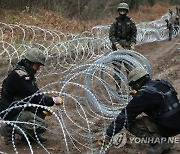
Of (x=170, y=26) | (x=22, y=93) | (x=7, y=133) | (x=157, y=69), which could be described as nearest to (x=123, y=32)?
(x=22, y=93)

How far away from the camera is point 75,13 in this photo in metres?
27.0

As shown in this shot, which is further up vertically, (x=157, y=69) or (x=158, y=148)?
(x=157, y=69)

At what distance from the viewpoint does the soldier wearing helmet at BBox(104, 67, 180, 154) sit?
4766 mm

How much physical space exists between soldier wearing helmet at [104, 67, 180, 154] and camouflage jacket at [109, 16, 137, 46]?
3623mm

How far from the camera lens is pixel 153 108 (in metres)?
4.88

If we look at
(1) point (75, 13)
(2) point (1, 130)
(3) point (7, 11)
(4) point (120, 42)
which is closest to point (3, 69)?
(4) point (120, 42)

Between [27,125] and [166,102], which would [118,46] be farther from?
[166,102]

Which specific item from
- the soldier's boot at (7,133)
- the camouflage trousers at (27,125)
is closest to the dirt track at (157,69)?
the soldier's boot at (7,133)

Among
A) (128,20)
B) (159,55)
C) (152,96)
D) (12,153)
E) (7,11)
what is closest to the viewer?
(152,96)

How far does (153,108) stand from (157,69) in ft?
25.2

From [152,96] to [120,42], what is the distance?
4.02 meters

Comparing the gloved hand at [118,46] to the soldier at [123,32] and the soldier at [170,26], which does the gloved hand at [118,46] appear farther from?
the soldier at [170,26]

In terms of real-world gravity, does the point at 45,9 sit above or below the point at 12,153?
above

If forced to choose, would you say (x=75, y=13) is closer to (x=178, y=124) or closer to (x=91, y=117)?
(x=91, y=117)
